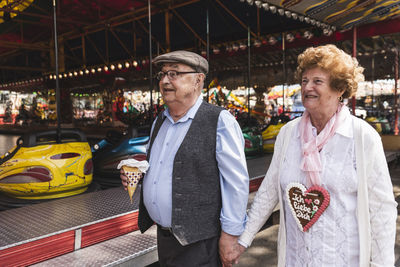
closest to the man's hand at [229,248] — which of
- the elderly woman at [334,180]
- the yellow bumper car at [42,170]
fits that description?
the elderly woman at [334,180]

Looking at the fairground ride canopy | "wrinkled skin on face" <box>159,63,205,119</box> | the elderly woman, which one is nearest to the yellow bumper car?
"wrinkled skin on face" <box>159,63,205,119</box>

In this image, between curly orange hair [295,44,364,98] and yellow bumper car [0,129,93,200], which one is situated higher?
curly orange hair [295,44,364,98]

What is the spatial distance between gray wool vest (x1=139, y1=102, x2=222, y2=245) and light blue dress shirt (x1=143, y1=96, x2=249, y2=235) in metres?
0.03

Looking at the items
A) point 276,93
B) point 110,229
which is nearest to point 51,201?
point 110,229

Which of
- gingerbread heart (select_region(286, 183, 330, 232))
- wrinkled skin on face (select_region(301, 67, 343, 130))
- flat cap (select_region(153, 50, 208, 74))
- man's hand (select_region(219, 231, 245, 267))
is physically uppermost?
flat cap (select_region(153, 50, 208, 74))

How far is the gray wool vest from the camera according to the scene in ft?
4.14

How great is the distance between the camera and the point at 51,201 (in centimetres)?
260

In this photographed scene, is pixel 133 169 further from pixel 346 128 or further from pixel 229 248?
pixel 346 128

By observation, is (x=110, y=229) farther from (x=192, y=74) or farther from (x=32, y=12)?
(x=32, y=12)

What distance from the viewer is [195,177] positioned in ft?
4.18

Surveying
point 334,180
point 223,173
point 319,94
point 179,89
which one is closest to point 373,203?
point 334,180

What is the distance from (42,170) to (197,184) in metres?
1.77

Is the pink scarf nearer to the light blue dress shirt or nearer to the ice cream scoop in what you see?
the light blue dress shirt

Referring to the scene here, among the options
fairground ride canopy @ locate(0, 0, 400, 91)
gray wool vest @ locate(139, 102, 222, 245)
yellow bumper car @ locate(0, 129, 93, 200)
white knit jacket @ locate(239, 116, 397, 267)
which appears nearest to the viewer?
white knit jacket @ locate(239, 116, 397, 267)
